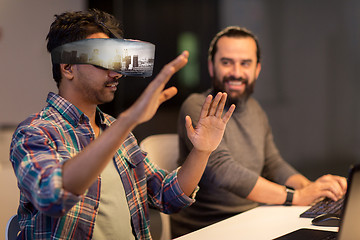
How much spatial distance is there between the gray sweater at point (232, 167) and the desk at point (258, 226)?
200 mm

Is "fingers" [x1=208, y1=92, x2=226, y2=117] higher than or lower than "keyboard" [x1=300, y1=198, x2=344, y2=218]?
higher

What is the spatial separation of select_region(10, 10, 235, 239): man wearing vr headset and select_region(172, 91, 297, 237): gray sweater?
16.7 inches

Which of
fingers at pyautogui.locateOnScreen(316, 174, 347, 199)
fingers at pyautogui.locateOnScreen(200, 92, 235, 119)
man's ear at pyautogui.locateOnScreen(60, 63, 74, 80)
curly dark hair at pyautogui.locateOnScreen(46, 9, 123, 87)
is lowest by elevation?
fingers at pyautogui.locateOnScreen(316, 174, 347, 199)

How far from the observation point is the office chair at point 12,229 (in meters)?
1.43

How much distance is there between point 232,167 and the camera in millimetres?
2051

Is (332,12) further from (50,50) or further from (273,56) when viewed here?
(50,50)

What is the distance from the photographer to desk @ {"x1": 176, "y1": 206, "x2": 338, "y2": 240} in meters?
1.55

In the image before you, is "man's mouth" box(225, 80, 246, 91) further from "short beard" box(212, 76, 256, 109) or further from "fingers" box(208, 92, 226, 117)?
"fingers" box(208, 92, 226, 117)

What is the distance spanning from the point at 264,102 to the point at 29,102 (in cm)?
245

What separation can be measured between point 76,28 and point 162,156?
3.08ft

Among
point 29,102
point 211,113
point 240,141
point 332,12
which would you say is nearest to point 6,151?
point 29,102

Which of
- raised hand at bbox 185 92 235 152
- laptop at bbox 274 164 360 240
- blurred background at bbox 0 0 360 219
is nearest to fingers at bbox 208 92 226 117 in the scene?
raised hand at bbox 185 92 235 152

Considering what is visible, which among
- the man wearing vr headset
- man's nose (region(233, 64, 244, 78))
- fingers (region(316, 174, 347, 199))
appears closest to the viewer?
the man wearing vr headset

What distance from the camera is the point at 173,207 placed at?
166 cm
